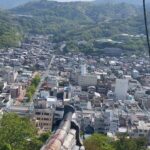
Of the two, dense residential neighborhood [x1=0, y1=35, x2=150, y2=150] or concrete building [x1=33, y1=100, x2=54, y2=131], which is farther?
dense residential neighborhood [x1=0, y1=35, x2=150, y2=150]

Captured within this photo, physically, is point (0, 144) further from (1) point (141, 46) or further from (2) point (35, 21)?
(2) point (35, 21)

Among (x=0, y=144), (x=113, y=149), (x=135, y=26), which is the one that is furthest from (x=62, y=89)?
(x=135, y=26)

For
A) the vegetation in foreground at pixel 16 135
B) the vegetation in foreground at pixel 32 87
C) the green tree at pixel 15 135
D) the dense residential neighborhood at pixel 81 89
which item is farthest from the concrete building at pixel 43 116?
the green tree at pixel 15 135

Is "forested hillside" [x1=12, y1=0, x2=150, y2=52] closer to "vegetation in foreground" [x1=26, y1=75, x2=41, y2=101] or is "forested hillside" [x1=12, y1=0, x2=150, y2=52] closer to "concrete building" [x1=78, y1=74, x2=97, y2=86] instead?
"concrete building" [x1=78, y1=74, x2=97, y2=86]

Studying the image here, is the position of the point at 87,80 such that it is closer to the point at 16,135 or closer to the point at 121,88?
the point at 121,88

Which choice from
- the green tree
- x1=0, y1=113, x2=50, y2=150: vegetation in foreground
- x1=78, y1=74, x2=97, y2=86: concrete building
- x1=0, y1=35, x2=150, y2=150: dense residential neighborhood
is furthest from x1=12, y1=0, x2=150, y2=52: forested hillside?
the green tree

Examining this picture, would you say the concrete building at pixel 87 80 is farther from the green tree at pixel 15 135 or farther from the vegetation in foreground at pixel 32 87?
the green tree at pixel 15 135

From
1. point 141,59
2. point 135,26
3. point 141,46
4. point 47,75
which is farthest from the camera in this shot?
point 135,26

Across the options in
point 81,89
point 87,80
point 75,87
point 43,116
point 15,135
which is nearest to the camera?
point 15,135

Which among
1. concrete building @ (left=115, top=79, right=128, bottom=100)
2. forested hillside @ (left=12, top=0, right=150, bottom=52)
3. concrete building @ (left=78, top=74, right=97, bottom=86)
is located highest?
forested hillside @ (left=12, top=0, right=150, bottom=52)

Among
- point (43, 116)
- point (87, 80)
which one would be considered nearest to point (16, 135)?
point (43, 116)

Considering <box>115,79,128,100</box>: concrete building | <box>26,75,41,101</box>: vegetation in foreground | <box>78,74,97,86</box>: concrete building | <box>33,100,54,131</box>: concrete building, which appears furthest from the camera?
<box>78,74,97,86</box>: concrete building
